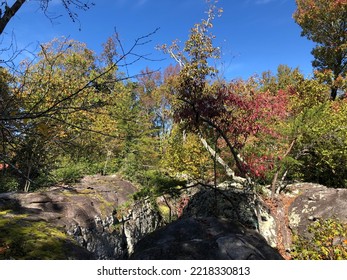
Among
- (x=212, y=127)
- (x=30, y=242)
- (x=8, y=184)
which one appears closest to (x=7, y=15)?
(x=30, y=242)

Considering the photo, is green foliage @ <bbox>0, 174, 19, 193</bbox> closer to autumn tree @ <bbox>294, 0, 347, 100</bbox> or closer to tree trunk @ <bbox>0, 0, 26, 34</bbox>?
tree trunk @ <bbox>0, 0, 26, 34</bbox>

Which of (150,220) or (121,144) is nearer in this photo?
(150,220)

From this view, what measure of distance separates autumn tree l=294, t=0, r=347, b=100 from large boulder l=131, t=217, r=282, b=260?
52.4 ft

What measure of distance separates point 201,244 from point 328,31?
18327 millimetres

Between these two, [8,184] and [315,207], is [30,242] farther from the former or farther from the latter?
[8,184]

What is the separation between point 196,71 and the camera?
42.8 feet

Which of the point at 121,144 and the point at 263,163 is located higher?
the point at 121,144

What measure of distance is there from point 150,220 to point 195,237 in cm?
803

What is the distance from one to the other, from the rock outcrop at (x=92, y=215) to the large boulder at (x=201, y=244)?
1.83 m

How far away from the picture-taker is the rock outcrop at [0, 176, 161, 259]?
6.70m

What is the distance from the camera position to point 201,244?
3688 mm
